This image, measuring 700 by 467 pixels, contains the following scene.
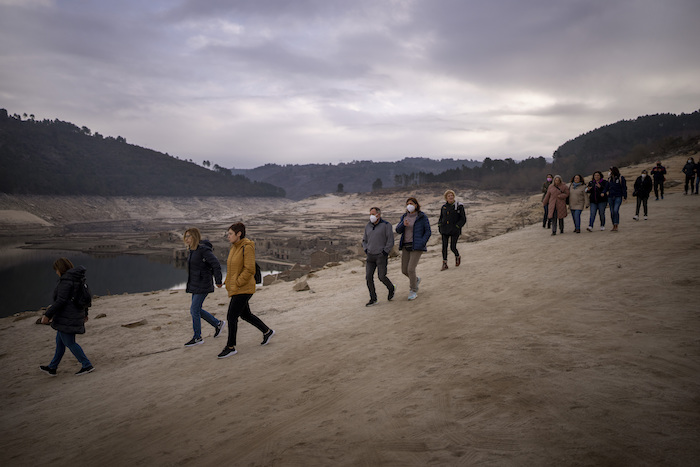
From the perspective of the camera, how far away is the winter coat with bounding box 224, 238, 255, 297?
5141mm

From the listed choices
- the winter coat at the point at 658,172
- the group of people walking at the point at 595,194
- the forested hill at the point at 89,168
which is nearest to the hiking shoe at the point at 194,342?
the group of people walking at the point at 595,194

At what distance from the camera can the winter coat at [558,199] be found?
11578mm

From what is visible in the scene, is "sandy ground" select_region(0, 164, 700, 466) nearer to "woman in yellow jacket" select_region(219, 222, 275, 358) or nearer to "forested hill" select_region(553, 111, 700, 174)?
"woman in yellow jacket" select_region(219, 222, 275, 358)

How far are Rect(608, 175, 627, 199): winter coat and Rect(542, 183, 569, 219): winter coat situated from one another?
1089mm

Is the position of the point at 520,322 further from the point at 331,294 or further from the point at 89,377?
the point at 89,377

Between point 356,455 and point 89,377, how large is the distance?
192 inches

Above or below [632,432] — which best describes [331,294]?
below

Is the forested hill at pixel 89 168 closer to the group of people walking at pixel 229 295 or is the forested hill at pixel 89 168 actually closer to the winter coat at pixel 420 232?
the group of people walking at pixel 229 295

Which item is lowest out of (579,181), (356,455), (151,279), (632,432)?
(151,279)

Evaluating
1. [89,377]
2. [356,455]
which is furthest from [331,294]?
[356,455]

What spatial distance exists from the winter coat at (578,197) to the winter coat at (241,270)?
10.2m

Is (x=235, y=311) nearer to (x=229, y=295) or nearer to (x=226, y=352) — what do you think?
(x=229, y=295)

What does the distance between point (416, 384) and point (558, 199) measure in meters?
10.5

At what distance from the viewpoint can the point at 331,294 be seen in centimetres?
991
